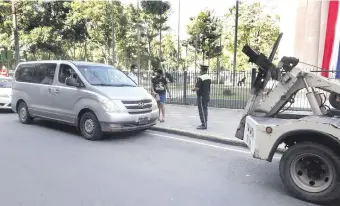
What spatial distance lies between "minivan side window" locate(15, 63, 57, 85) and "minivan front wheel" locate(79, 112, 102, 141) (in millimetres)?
1759

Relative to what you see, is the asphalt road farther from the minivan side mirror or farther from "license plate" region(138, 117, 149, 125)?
the minivan side mirror

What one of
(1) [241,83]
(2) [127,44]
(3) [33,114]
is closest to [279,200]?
(3) [33,114]

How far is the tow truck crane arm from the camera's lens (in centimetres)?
451

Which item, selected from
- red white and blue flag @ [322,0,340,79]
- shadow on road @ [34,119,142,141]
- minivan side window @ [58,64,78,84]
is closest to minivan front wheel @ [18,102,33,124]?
shadow on road @ [34,119,142,141]

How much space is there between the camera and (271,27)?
105ft

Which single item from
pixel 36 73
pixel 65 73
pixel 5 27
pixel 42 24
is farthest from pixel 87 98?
pixel 5 27

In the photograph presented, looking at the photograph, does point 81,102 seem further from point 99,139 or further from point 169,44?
point 169,44

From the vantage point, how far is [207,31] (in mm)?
45000

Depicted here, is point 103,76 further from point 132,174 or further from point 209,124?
point 132,174

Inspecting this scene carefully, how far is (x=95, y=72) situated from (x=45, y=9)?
21.8 meters

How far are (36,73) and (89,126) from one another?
2.96 m

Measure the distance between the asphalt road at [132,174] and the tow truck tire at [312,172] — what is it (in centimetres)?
20

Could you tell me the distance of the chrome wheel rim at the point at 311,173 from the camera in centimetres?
395

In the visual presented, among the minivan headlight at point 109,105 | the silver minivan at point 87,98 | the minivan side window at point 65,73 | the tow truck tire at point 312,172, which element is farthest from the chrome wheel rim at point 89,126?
the tow truck tire at point 312,172
